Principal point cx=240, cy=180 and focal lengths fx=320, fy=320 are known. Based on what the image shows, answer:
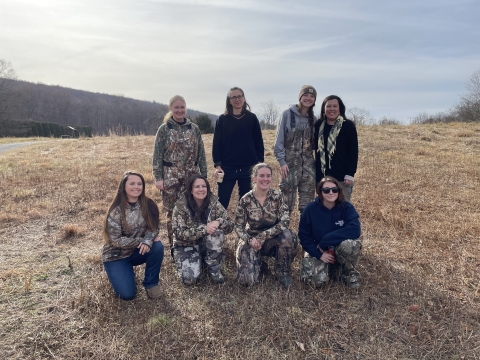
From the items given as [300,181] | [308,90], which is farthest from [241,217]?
[308,90]

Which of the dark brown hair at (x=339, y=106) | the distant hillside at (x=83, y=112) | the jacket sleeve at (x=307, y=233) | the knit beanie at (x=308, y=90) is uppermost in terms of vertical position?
the distant hillside at (x=83, y=112)

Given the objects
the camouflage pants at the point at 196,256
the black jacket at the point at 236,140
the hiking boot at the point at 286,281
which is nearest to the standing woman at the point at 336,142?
the black jacket at the point at 236,140

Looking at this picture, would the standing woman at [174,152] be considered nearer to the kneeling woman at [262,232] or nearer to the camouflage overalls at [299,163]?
the kneeling woman at [262,232]

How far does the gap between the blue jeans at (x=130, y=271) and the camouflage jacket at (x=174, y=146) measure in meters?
1.06

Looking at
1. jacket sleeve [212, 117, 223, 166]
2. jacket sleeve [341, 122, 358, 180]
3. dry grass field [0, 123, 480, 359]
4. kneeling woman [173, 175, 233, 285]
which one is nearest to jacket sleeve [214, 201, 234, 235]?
kneeling woman [173, 175, 233, 285]

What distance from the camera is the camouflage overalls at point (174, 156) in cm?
410

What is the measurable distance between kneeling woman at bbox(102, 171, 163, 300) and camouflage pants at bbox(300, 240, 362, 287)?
160cm

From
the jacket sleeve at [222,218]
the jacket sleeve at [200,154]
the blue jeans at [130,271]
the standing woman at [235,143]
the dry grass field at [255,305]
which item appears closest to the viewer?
the dry grass field at [255,305]

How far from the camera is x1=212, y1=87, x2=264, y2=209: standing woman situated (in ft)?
13.8

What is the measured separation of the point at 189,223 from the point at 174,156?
0.96 m

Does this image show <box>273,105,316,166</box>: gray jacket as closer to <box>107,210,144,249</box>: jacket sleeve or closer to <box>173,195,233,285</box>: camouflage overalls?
<box>173,195,233,285</box>: camouflage overalls

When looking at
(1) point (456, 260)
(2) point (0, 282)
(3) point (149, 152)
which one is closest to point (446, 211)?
(1) point (456, 260)

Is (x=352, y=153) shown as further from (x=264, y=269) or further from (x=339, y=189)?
(x=264, y=269)

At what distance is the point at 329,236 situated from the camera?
3.47 m
